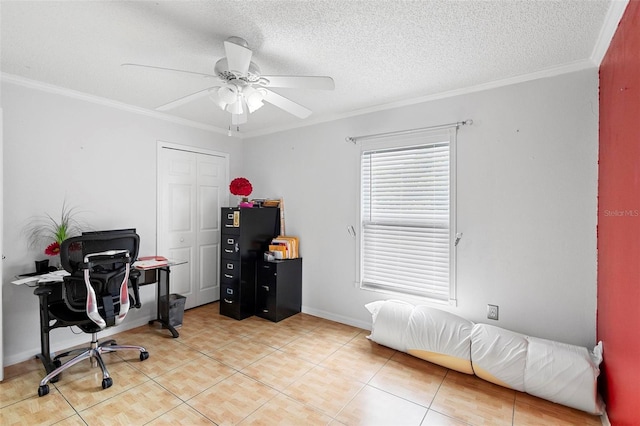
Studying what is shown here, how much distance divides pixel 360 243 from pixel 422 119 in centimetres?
148

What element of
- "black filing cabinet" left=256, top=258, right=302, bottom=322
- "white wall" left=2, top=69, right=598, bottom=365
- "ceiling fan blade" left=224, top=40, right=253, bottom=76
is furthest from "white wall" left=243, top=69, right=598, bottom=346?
"ceiling fan blade" left=224, top=40, right=253, bottom=76

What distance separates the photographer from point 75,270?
2.19 m

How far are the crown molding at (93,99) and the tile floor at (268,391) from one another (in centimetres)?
244

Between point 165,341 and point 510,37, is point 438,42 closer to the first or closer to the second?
point 510,37

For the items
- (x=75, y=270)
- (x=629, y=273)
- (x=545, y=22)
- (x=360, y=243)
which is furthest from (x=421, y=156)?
(x=75, y=270)

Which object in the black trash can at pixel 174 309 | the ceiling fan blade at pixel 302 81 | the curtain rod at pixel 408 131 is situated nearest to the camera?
the ceiling fan blade at pixel 302 81

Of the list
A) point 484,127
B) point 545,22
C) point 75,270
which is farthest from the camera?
point 484,127

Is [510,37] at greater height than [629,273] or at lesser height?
greater

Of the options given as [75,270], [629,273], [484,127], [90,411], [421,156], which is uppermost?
[484,127]

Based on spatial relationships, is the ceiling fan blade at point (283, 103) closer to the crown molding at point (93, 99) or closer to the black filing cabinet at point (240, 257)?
the black filing cabinet at point (240, 257)

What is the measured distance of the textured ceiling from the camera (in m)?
1.67

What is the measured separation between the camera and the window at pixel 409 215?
290cm

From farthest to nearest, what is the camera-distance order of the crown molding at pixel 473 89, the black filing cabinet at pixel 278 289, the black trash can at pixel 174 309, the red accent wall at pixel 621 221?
the black filing cabinet at pixel 278 289 → the black trash can at pixel 174 309 → the crown molding at pixel 473 89 → the red accent wall at pixel 621 221

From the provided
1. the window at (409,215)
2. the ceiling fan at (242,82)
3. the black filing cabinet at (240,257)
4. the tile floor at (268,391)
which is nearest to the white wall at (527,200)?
the window at (409,215)
